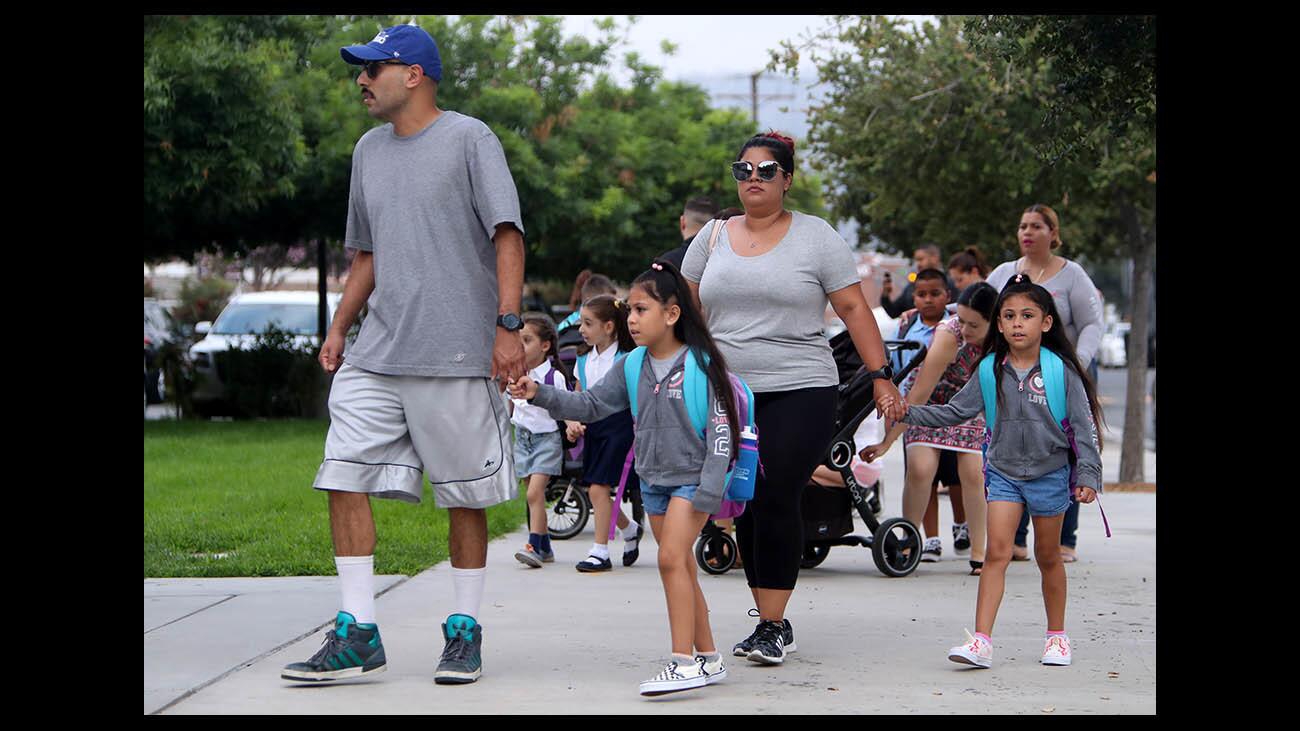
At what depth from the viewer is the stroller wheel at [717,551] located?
28.6ft

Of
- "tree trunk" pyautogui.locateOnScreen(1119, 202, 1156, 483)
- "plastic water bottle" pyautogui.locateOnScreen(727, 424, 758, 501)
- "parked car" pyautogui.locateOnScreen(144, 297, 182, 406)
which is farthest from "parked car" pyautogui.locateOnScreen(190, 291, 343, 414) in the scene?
"plastic water bottle" pyautogui.locateOnScreen(727, 424, 758, 501)

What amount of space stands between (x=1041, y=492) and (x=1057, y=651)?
1.80 ft

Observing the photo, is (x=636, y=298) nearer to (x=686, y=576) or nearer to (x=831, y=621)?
(x=686, y=576)

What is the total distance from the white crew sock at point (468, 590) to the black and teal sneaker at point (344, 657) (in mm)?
291

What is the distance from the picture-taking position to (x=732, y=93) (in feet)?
173

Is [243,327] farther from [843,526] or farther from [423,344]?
[423,344]

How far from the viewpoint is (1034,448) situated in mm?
6172

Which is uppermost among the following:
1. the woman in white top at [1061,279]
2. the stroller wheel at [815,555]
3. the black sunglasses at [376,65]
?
the black sunglasses at [376,65]

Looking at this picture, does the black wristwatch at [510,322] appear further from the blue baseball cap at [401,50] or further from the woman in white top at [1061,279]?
the woman in white top at [1061,279]

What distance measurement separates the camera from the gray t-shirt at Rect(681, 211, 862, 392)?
5.99m

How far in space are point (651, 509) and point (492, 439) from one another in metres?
0.56

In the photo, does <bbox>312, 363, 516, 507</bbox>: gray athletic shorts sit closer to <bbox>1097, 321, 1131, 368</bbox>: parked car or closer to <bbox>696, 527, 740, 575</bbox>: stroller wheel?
<bbox>696, 527, 740, 575</bbox>: stroller wheel

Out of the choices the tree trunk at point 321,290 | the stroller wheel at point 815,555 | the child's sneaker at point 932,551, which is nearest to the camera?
the stroller wheel at point 815,555

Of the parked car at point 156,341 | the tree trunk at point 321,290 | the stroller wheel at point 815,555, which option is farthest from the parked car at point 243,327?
the stroller wheel at point 815,555
